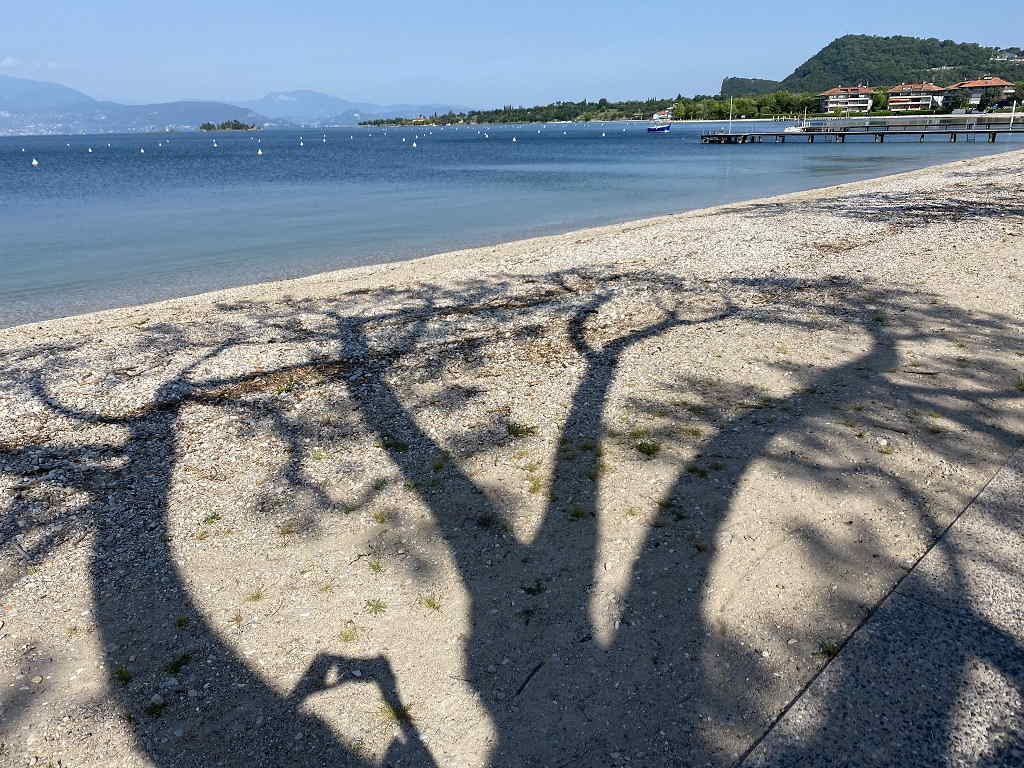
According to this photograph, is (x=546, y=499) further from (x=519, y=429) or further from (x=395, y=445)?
(x=395, y=445)

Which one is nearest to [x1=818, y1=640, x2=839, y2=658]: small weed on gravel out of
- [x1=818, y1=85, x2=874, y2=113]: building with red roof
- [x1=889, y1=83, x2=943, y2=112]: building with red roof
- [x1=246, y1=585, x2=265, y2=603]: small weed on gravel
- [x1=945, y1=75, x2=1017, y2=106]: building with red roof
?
[x1=246, y1=585, x2=265, y2=603]: small weed on gravel

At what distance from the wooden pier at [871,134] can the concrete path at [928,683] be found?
8262 centimetres

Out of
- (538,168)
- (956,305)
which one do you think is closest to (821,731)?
(956,305)

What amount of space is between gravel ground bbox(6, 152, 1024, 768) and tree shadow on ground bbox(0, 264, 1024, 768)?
2 cm

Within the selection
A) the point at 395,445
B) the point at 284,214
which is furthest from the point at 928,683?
the point at 284,214

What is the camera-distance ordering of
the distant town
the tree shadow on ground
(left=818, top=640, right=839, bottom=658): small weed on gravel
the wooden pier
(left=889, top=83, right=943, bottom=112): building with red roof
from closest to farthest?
the tree shadow on ground, (left=818, top=640, right=839, bottom=658): small weed on gravel, the wooden pier, the distant town, (left=889, top=83, right=943, bottom=112): building with red roof

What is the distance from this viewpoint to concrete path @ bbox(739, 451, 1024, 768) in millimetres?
2482

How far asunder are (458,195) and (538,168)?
21.7 metres

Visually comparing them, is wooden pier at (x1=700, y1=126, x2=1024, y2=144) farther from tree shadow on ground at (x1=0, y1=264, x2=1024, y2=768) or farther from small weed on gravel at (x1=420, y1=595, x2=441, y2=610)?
small weed on gravel at (x1=420, y1=595, x2=441, y2=610)

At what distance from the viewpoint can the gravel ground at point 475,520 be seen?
9.28 ft

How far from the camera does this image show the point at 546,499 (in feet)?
14.4

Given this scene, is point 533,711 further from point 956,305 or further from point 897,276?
point 897,276

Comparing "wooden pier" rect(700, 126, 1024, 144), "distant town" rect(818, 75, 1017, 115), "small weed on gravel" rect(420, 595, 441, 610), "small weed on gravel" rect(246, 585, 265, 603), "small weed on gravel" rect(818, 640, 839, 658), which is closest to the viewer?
"small weed on gravel" rect(818, 640, 839, 658)

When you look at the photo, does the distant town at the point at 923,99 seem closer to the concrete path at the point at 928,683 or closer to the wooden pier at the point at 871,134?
the wooden pier at the point at 871,134
